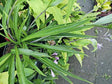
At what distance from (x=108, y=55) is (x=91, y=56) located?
0.20 m

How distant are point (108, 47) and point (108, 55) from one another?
4.0 inches

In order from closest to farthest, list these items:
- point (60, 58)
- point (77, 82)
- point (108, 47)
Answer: point (60, 58) → point (77, 82) → point (108, 47)

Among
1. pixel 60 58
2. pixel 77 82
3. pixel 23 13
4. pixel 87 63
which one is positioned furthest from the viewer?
pixel 87 63

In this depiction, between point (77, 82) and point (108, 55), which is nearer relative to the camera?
point (77, 82)

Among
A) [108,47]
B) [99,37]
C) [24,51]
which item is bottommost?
[108,47]

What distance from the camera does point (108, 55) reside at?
164 centimetres

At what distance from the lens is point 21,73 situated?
50 cm

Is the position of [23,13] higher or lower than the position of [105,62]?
higher

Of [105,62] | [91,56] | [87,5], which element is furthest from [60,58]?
[87,5]

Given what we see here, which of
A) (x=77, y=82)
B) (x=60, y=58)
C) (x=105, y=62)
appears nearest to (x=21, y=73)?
(x=60, y=58)

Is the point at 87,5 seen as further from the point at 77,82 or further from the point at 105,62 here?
the point at 77,82

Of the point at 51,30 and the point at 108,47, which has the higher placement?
the point at 51,30

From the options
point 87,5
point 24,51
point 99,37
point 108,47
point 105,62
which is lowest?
point 105,62

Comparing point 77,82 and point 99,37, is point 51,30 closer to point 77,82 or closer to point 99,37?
point 77,82
